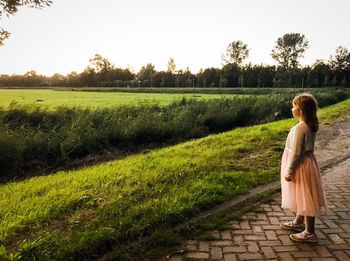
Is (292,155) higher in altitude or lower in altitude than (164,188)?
higher

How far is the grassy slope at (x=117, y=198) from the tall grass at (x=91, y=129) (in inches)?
88.8

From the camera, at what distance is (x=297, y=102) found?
427cm

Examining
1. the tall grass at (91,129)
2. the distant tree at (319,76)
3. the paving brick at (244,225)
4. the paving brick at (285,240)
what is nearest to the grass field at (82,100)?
the tall grass at (91,129)

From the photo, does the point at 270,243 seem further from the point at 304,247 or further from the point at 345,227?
the point at 345,227

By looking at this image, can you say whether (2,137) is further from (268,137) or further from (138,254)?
(268,137)

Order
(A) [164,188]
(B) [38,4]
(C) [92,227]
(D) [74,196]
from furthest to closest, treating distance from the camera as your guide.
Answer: (B) [38,4] → (A) [164,188] → (D) [74,196] → (C) [92,227]

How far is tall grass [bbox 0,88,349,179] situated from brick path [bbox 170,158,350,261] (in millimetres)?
6136

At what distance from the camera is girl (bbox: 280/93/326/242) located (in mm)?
4211

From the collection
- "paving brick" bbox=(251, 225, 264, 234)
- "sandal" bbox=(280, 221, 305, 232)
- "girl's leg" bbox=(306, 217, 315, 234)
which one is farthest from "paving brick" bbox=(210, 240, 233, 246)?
"girl's leg" bbox=(306, 217, 315, 234)

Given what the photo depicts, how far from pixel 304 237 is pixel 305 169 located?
2.86ft

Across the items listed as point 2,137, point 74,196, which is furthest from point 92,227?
point 2,137

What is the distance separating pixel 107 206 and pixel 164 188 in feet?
4.18

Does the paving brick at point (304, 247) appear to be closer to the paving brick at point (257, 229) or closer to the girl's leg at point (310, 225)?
the girl's leg at point (310, 225)

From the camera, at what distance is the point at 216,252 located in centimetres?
400
